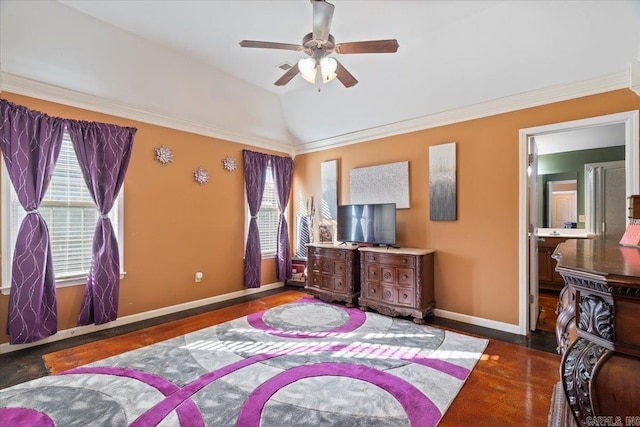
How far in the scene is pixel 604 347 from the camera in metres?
0.94

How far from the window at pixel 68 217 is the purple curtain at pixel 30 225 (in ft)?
0.58

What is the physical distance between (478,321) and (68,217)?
4920mm

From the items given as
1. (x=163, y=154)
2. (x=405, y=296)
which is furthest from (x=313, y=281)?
(x=163, y=154)

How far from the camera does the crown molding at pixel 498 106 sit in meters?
3.02

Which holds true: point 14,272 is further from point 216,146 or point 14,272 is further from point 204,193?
point 216,146

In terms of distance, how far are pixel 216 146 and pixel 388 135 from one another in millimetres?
2636

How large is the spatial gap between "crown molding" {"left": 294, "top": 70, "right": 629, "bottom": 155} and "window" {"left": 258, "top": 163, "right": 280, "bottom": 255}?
144 centimetres

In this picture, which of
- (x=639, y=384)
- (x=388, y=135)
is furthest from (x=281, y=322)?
(x=639, y=384)

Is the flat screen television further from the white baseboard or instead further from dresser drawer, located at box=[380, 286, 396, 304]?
the white baseboard

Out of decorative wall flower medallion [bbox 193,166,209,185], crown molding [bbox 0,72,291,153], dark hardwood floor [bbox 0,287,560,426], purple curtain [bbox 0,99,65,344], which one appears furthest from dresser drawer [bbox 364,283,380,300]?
purple curtain [bbox 0,99,65,344]

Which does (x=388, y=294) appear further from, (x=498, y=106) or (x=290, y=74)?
(x=290, y=74)

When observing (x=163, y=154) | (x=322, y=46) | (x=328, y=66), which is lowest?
(x=163, y=154)

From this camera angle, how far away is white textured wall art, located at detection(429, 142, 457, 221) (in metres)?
3.94

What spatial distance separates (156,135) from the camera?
13.5ft
